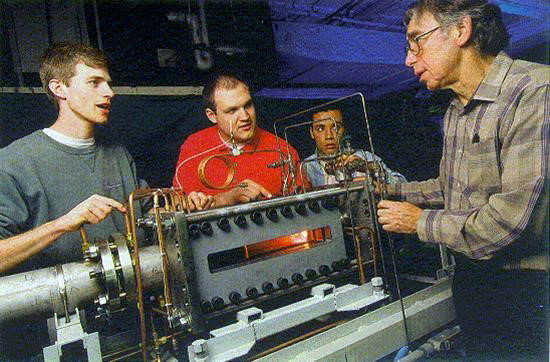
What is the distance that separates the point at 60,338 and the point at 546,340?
179 centimetres

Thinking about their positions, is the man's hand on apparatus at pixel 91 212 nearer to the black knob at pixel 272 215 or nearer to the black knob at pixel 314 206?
the black knob at pixel 272 215

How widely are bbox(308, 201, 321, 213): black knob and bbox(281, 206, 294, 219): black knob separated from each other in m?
0.11

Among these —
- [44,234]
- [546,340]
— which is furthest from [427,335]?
[44,234]

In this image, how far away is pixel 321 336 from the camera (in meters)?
1.13

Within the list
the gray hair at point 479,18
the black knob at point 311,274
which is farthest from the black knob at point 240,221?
the gray hair at point 479,18

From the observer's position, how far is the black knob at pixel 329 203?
1479 mm

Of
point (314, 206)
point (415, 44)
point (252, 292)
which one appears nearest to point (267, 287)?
point (252, 292)

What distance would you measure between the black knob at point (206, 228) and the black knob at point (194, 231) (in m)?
0.02

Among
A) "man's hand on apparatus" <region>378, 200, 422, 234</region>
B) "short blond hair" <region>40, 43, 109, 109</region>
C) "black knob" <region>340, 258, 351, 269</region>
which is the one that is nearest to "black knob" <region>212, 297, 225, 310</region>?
"black knob" <region>340, 258, 351, 269</region>

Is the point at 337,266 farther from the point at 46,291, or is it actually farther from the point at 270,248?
the point at 46,291

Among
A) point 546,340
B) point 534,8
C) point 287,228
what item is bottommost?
point 546,340

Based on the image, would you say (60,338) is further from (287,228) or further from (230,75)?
(230,75)

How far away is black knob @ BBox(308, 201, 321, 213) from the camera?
1435 mm

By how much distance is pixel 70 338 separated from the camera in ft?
3.20
